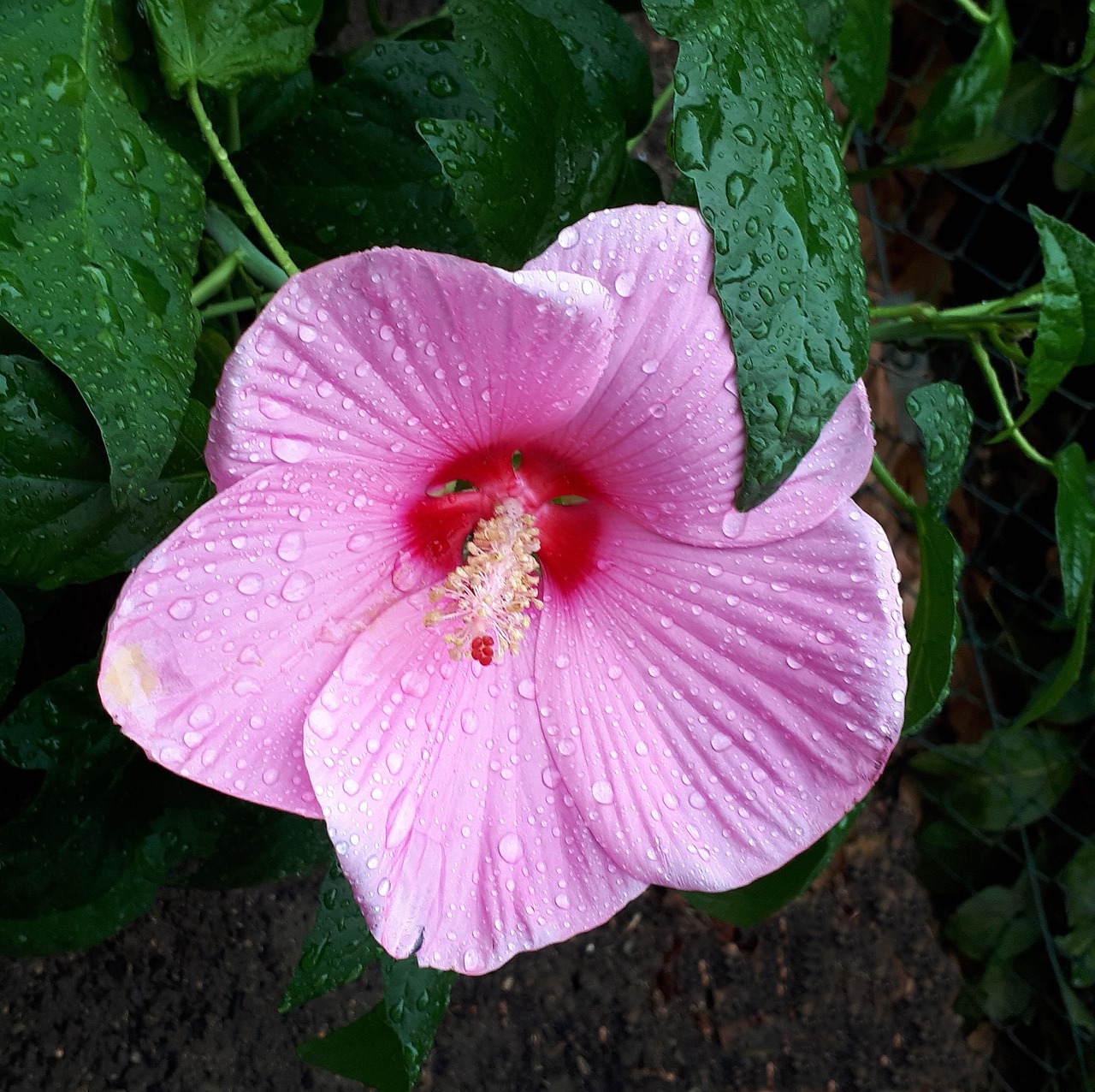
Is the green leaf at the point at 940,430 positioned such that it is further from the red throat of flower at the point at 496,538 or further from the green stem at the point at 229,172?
the green stem at the point at 229,172

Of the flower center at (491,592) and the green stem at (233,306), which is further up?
the green stem at (233,306)

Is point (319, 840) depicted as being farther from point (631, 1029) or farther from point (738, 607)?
point (631, 1029)

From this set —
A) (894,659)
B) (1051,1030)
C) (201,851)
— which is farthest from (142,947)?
(1051,1030)

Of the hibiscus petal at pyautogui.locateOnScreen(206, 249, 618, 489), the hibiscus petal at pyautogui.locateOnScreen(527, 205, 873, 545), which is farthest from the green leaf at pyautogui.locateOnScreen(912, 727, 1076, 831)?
the hibiscus petal at pyautogui.locateOnScreen(206, 249, 618, 489)

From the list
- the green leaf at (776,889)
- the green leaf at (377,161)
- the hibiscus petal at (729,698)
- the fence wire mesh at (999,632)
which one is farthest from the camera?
the fence wire mesh at (999,632)

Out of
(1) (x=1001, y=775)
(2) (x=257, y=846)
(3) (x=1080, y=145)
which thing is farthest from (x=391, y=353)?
(1) (x=1001, y=775)

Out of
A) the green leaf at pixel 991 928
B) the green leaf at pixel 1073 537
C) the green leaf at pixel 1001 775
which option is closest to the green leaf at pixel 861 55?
the green leaf at pixel 1073 537

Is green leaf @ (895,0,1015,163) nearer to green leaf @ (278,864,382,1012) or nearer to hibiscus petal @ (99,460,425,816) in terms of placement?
hibiscus petal @ (99,460,425,816)
